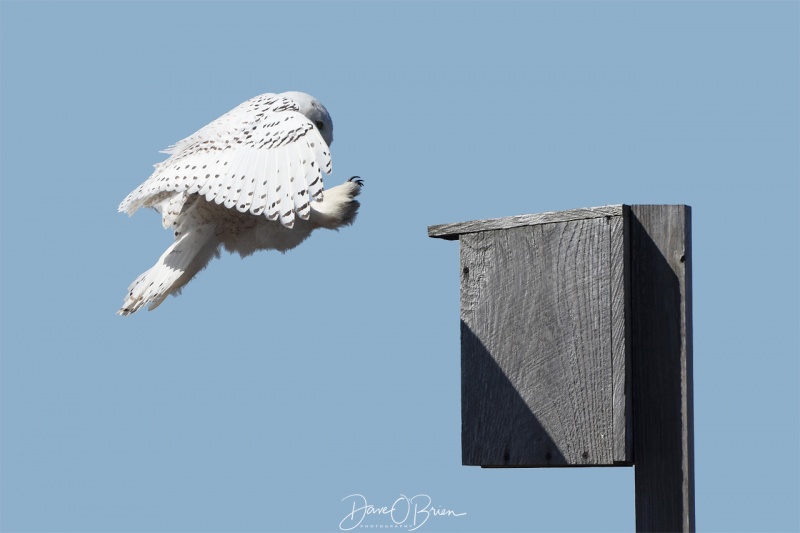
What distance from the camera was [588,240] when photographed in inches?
129

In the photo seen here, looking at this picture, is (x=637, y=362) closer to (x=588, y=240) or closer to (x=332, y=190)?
(x=588, y=240)

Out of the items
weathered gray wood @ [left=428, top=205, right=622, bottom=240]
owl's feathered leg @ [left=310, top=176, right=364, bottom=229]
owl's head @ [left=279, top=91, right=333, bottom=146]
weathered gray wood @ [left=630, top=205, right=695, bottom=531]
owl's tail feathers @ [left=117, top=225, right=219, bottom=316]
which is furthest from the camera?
owl's head @ [left=279, top=91, right=333, bottom=146]

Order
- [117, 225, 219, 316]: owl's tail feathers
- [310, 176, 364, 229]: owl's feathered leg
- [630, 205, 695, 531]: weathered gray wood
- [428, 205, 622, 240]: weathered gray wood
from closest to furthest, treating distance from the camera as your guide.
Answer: [630, 205, 695, 531]: weathered gray wood, [428, 205, 622, 240]: weathered gray wood, [117, 225, 219, 316]: owl's tail feathers, [310, 176, 364, 229]: owl's feathered leg

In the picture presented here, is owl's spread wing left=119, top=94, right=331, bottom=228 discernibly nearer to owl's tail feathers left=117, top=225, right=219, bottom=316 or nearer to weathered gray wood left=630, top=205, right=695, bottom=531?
owl's tail feathers left=117, top=225, right=219, bottom=316

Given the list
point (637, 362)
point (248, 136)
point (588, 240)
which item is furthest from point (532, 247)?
point (248, 136)

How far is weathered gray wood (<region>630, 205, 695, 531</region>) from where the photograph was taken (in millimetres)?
3139

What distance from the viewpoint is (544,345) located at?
337 centimetres

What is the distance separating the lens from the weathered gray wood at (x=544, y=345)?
3223 mm

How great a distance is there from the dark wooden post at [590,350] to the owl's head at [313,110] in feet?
2.38

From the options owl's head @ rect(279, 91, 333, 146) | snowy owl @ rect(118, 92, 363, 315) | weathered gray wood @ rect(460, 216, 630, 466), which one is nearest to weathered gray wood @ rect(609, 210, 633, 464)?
weathered gray wood @ rect(460, 216, 630, 466)

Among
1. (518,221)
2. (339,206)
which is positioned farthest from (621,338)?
(339,206)

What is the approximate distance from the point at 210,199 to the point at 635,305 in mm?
1265

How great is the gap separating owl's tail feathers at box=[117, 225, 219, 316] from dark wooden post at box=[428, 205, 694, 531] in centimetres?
89

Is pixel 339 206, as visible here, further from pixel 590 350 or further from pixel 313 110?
pixel 590 350
